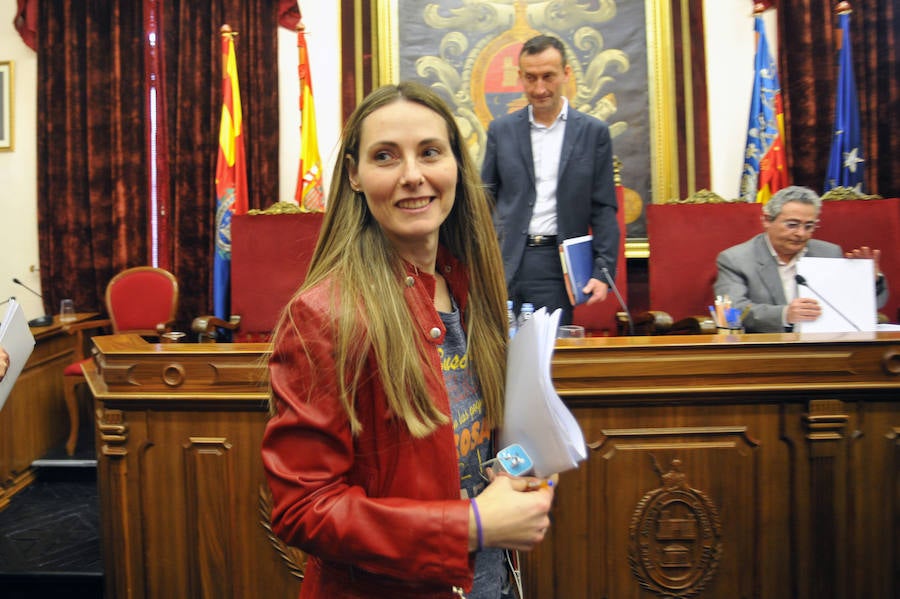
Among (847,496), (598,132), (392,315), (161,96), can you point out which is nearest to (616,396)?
(847,496)

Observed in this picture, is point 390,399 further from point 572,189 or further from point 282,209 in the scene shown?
point 282,209

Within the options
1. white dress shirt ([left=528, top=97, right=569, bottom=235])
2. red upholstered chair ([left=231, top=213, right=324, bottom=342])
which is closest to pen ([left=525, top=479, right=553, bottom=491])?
white dress shirt ([left=528, top=97, right=569, bottom=235])

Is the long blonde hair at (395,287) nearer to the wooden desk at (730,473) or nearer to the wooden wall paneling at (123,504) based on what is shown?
the wooden desk at (730,473)

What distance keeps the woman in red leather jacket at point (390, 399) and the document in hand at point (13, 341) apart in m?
1.43

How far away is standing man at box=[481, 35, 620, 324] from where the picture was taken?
279 cm

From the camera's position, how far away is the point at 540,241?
282 centimetres

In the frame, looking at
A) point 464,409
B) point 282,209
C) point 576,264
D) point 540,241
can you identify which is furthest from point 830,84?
point 464,409

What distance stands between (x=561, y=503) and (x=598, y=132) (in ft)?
5.23

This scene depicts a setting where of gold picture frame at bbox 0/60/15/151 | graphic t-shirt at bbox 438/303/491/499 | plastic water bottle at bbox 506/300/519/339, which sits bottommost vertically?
graphic t-shirt at bbox 438/303/491/499

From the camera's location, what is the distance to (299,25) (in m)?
4.42

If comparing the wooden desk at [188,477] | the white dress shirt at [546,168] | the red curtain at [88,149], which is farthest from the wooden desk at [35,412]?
the white dress shirt at [546,168]

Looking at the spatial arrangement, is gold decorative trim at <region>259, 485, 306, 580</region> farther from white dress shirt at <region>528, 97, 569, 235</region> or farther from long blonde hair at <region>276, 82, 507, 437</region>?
white dress shirt at <region>528, 97, 569, 235</region>

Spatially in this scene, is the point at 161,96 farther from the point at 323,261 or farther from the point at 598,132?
the point at 323,261

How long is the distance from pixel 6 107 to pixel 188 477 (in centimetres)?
411
